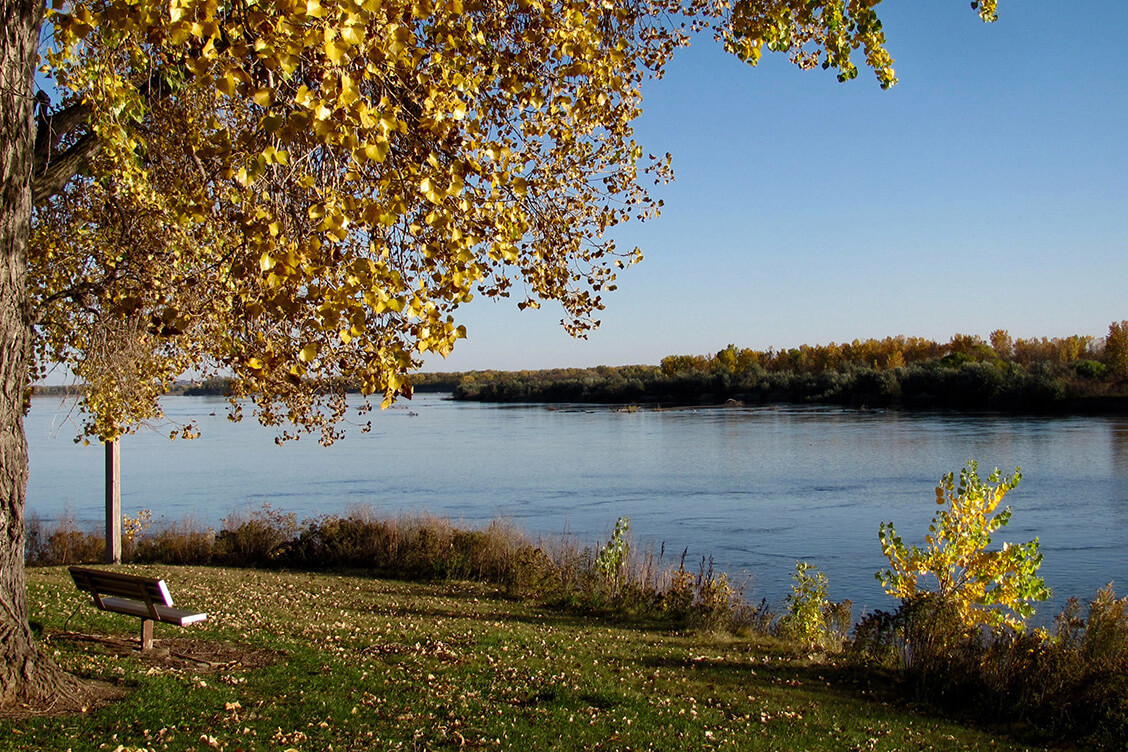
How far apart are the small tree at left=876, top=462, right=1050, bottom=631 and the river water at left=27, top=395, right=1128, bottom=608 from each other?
15.0 feet

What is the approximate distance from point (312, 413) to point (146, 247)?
86.0 inches

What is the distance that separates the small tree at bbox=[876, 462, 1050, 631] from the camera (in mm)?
8648

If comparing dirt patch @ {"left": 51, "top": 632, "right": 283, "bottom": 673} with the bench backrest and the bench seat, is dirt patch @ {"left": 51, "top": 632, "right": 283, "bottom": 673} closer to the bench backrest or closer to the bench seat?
the bench seat

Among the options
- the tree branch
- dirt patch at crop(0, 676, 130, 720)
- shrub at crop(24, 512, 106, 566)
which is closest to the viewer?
dirt patch at crop(0, 676, 130, 720)

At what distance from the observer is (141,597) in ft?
22.0

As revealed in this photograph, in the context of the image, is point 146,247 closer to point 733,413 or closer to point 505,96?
point 505,96

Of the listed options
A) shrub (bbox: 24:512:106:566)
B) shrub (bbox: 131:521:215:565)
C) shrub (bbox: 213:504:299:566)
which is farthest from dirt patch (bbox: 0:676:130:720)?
shrub (bbox: 24:512:106:566)

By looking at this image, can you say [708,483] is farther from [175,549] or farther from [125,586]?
[125,586]

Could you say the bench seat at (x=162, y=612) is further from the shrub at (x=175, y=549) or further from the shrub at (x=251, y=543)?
the shrub at (x=175, y=549)

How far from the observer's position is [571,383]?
97.7 metres

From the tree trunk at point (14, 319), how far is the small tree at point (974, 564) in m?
7.56

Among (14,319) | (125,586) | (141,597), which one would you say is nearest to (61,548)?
(125,586)

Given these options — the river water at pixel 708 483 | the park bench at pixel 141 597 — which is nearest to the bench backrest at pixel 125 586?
the park bench at pixel 141 597

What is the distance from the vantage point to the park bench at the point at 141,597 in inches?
259
